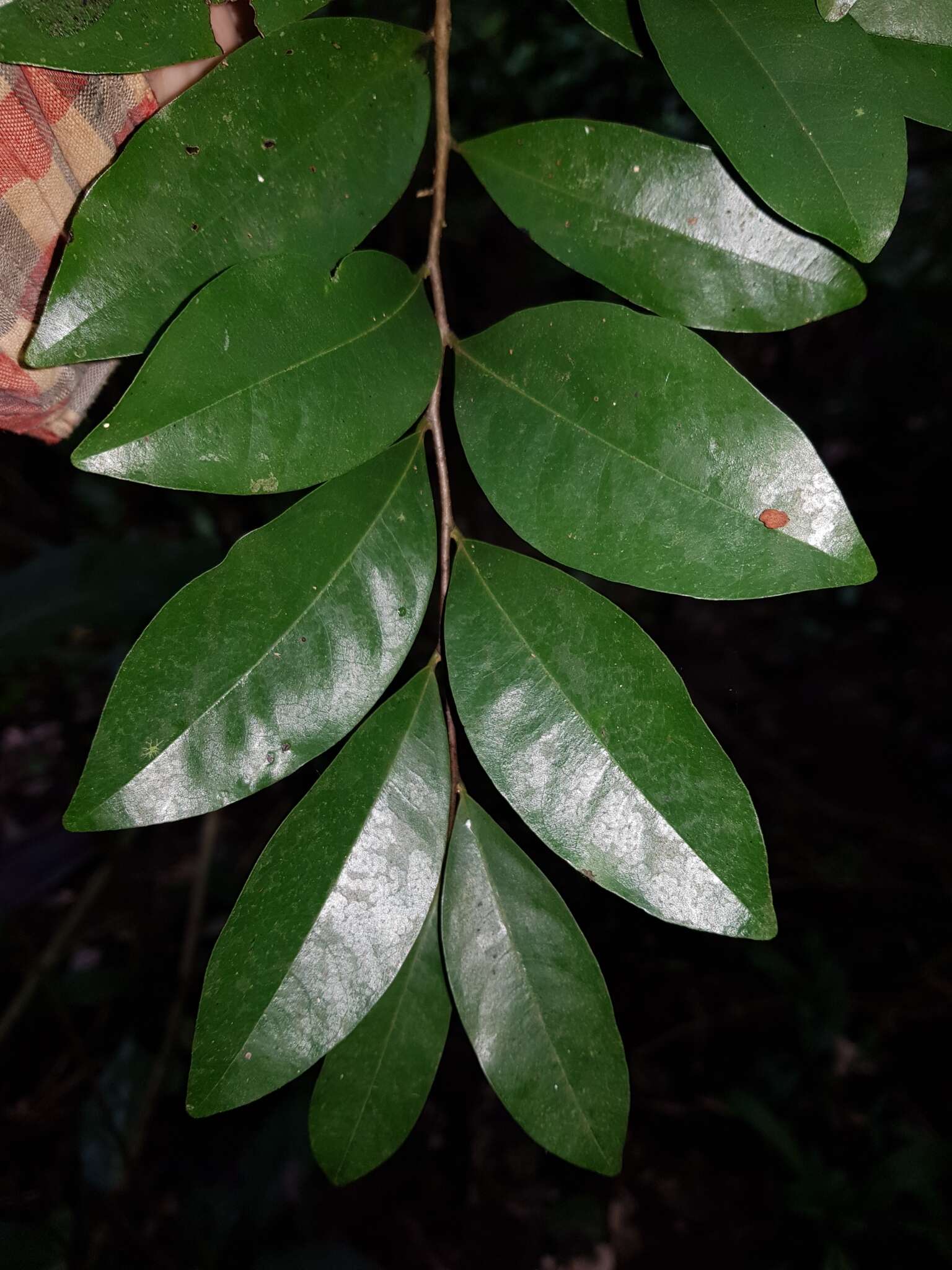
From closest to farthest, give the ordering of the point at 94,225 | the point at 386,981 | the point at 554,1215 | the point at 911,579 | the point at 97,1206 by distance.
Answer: the point at 94,225 < the point at 386,981 < the point at 97,1206 < the point at 554,1215 < the point at 911,579

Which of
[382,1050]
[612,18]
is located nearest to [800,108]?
[612,18]

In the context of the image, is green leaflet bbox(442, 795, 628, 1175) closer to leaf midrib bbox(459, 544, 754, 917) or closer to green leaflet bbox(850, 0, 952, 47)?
leaf midrib bbox(459, 544, 754, 917)

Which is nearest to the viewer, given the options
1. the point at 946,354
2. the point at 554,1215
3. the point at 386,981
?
the point at 386,981

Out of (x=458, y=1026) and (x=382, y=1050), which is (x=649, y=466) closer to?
(x=382, y=1050)

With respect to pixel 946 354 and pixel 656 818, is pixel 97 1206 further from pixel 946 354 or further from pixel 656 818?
pixel 946 354

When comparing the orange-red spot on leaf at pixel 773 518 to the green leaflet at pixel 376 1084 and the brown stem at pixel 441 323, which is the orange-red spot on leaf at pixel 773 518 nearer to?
the brown stem at pixel 441 323

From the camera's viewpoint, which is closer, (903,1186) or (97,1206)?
(97,1206)

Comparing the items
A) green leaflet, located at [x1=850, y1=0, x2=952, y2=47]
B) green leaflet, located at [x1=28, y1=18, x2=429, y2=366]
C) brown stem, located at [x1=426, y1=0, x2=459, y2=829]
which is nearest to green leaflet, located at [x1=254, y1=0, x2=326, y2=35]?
green leaflet, located at [x1=28, y1=18, x2=429, y2=366]

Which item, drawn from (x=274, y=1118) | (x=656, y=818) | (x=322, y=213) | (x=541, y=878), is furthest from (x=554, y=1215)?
(x=322, y=213)
